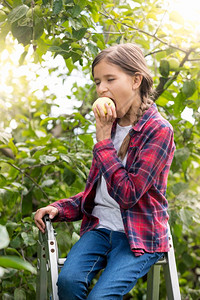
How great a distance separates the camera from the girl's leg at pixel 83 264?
4.20 ft

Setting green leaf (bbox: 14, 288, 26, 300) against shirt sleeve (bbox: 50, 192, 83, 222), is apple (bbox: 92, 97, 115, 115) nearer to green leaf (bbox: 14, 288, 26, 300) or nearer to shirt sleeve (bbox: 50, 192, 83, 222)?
shirt sleeve (bbox: 50, 192, 83, 222)

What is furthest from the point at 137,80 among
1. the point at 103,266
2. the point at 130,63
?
the point at 103,266

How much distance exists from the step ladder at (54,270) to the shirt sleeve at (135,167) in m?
0.28

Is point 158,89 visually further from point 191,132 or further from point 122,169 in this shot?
point 122,169

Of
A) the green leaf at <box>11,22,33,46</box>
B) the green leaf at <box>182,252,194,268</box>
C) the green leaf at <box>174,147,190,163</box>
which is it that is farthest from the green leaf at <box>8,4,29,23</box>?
the green leaf at <box>182,252,194,268</box>

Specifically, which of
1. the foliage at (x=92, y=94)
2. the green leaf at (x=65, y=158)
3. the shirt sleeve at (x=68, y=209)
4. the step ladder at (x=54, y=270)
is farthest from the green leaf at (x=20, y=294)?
the green leaf at (x=65, y=158)

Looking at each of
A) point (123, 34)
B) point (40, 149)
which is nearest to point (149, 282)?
point (40, 149)

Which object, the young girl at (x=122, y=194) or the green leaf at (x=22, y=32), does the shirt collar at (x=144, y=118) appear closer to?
the young girl at (x=122, y=194)

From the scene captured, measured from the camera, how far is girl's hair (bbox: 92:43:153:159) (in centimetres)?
143

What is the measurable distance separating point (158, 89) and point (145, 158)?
2.83 ft

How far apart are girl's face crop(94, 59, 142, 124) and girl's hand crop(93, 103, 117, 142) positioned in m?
0.08

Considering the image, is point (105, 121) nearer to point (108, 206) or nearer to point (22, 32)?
point (108, 206)

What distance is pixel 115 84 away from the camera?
1.42 metres

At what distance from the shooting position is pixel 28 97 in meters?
2.94
